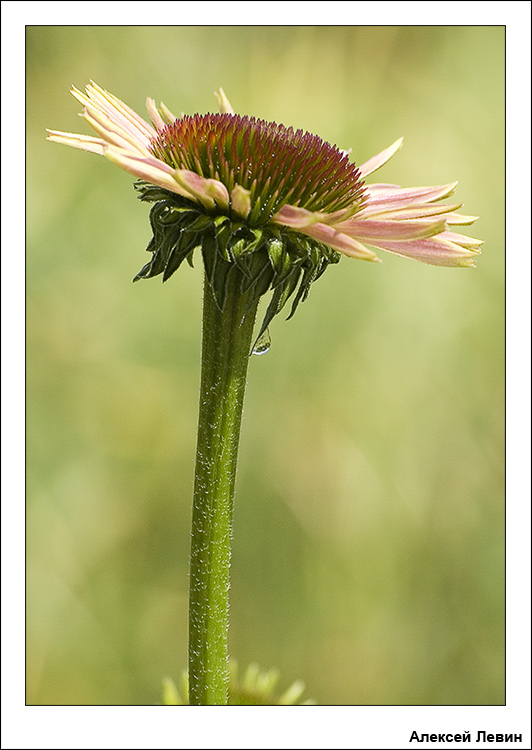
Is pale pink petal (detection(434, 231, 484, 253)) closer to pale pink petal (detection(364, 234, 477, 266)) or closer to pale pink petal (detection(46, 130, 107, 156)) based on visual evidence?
pale pink petal (detection(364, 234, 477, 266))

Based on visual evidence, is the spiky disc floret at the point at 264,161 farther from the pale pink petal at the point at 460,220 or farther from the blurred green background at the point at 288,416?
the blurred green background at the point at 288,416

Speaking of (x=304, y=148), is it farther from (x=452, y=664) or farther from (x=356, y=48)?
(x=356, y=48)

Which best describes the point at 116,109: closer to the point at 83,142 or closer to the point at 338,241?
the point at 83,142

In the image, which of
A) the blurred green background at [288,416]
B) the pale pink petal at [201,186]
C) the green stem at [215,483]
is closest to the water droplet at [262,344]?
the green stem at [215,483]

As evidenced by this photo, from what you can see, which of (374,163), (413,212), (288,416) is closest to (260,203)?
(413,212)

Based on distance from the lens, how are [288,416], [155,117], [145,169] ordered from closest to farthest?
1. [145,169]
2. [155,117]
3. [288,416]

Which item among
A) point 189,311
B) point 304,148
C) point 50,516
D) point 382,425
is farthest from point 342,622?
point 304,148
